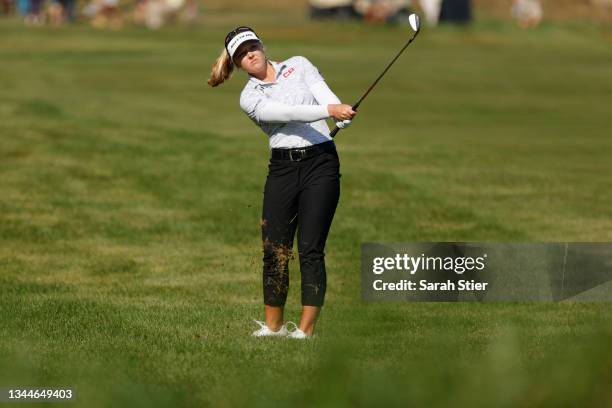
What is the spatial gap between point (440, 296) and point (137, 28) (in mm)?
47547

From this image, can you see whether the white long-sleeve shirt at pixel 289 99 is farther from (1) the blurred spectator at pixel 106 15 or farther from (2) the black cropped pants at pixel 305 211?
(1) the blurred spectator at pixel 106 15

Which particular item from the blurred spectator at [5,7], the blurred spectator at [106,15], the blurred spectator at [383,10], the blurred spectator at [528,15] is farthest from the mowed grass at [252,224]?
the blurred spectator at [5,7]

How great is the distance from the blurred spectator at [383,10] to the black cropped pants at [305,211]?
49411 mm

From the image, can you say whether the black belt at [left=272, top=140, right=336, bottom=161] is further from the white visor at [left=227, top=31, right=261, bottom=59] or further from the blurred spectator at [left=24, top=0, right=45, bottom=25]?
the blurred spectator at [left=24, top=0, right=45, bottom=25]

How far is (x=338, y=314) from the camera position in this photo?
40.0 feet

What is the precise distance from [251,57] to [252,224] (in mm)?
7273

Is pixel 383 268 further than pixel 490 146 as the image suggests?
No

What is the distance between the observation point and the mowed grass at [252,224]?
24.4 ft

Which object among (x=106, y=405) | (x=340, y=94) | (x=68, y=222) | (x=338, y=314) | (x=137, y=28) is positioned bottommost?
(x=137, y=28)

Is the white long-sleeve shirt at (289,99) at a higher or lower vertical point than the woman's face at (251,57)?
lower

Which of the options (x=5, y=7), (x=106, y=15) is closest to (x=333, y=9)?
(x=106, y=15)

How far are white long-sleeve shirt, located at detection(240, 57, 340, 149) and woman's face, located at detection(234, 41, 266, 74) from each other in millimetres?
136

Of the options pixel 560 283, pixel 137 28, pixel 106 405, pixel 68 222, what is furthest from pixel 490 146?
pixel 137 28

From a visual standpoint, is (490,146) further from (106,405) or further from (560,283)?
(106,405)
